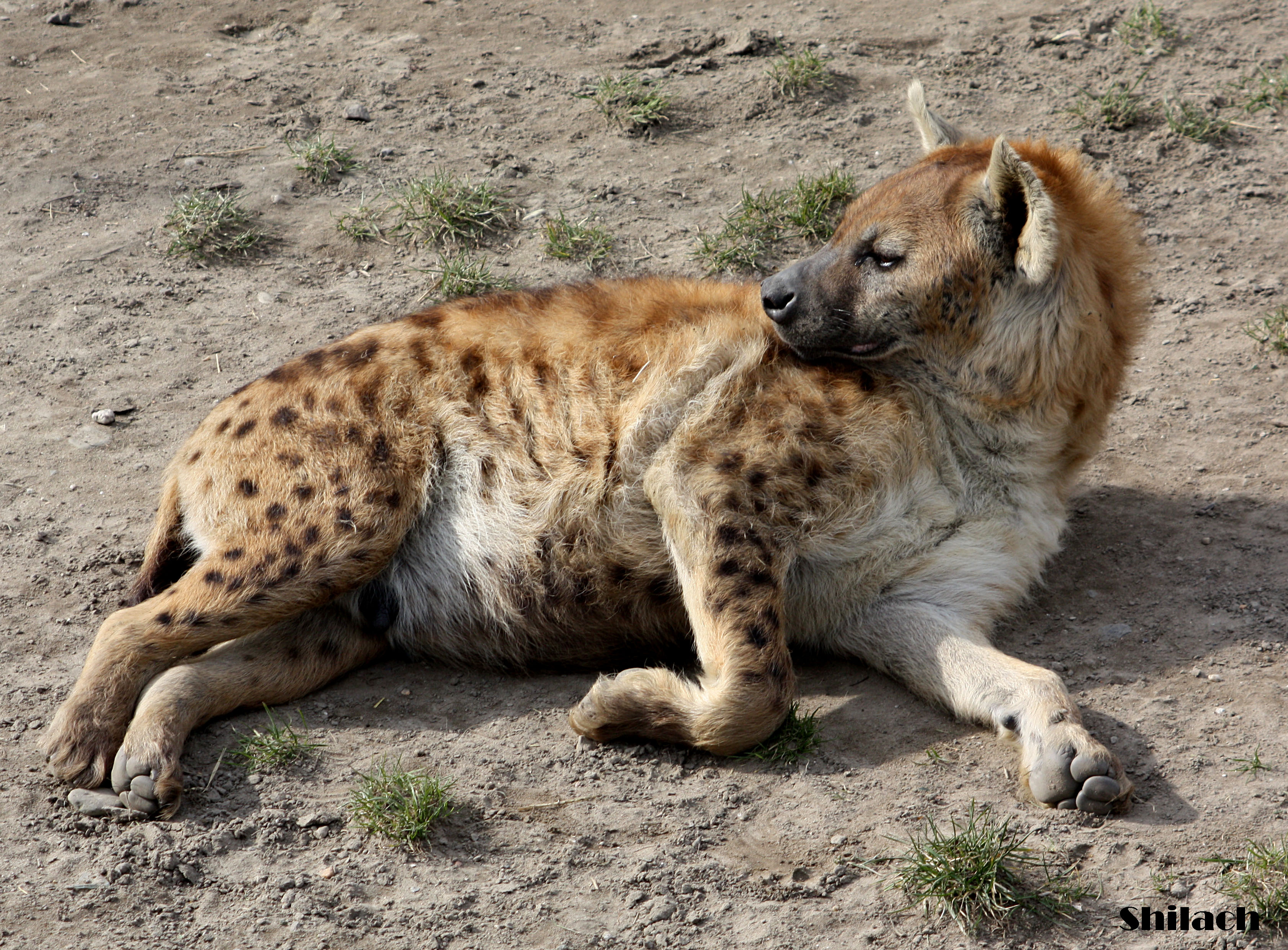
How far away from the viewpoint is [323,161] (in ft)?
18.4

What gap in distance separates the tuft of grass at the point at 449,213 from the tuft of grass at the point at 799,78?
5.03ft

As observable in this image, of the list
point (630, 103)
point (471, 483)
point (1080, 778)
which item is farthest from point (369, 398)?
point (630, 103)

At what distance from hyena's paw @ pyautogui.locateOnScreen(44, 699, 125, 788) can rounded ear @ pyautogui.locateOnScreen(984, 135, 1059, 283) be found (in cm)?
261

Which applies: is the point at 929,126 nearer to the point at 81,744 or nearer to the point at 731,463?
the point at 731,463

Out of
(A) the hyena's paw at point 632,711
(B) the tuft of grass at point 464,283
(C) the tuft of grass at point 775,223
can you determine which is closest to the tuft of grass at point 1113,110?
(C) the tuft of grass at point 775,223

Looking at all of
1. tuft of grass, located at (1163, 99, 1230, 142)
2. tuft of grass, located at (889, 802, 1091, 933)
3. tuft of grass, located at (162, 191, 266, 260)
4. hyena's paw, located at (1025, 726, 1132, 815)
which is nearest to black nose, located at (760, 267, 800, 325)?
hyena's paw, located at (1025, 726, 1132, 815)

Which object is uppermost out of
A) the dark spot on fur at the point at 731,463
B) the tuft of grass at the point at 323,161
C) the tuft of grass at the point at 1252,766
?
the tuft of grass at the point at 323,161

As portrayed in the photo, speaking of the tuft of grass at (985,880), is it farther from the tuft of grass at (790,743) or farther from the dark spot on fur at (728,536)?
the dark spot on fur at (728,536)

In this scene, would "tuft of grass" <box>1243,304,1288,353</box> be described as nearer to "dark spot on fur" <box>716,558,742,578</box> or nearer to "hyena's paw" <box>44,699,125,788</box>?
"dark spot on fur" <box>716,558,742,578</box>

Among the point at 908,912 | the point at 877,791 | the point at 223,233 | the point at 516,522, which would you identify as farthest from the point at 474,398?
the point at 223,233

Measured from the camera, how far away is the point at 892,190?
360cm

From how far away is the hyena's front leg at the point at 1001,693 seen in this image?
279 centimetres

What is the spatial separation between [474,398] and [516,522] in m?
0.40

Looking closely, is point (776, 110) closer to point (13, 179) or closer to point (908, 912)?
point (13, 179)
